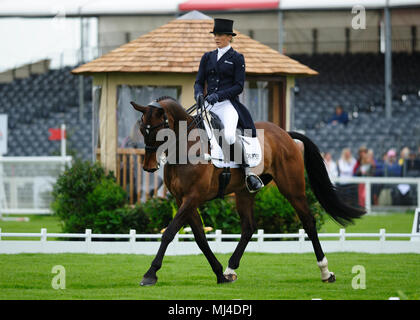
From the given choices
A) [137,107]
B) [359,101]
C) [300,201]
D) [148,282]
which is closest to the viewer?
[137,107]

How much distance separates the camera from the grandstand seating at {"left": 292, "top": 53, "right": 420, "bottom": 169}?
27.2 metres

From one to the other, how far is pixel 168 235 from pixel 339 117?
2180 cm

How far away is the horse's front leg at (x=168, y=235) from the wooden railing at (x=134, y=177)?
5.62m

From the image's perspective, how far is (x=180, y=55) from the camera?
47.9 ft

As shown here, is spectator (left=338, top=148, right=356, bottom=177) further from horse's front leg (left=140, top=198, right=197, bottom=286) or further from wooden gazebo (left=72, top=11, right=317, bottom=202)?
horse's front leg (left=140, top=198, right=197, bottom=286)

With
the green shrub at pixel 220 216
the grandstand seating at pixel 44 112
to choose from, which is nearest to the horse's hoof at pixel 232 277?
the green shrub at pixel 220 216

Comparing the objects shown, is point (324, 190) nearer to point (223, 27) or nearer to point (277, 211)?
point (223, 27)

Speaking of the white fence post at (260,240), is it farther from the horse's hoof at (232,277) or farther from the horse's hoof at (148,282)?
the horse's hoof at (148,282)

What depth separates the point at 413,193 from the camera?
2122 cm

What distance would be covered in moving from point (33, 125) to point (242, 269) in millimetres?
22533

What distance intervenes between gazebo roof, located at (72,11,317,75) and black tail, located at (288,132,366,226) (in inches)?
149

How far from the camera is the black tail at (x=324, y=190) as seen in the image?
10391mm

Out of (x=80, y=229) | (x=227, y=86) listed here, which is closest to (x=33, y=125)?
(x=80, y=229)

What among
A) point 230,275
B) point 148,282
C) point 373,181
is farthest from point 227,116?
point 373,181
